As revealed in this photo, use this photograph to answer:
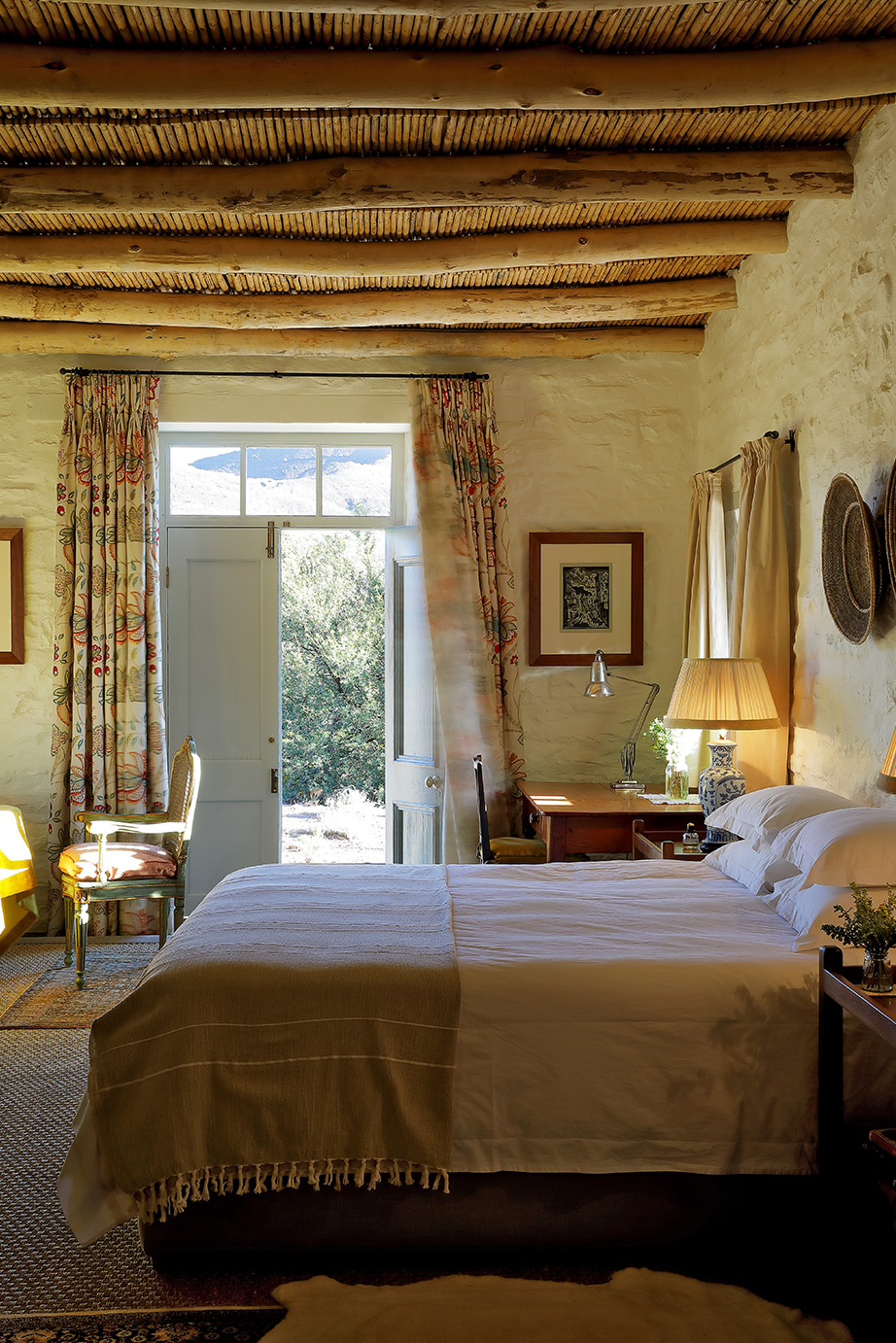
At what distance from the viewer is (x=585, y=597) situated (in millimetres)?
5492

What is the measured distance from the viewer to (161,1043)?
231 centimetres

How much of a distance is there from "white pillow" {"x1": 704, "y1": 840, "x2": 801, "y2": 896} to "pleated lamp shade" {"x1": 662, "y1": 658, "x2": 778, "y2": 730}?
614mm

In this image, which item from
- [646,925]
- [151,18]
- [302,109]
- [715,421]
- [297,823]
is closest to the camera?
[646,925]

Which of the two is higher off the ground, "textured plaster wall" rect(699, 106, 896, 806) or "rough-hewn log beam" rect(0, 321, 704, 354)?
"rough-hewn log beam" rect(0, 321, 704, 354)

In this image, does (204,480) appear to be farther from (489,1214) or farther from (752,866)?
(489,1214)

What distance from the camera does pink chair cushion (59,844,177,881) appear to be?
4508 millimetres

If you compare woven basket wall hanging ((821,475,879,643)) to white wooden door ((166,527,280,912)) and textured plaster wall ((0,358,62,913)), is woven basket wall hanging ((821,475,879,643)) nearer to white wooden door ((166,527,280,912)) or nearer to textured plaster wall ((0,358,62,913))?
white wooden door ((166,527,280,912))

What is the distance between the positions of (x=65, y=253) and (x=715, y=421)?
3.12 meters

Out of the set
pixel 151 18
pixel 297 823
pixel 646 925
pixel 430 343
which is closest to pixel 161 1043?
pixel 646 925

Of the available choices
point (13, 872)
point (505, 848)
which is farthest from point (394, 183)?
point (13, 872)

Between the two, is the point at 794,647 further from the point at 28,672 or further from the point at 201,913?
the point at 28,672

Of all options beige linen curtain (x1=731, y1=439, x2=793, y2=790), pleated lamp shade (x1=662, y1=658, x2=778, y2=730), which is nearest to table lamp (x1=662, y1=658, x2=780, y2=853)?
pleated lamp shade (x1=662, y1=658, x2=778, y2=730)

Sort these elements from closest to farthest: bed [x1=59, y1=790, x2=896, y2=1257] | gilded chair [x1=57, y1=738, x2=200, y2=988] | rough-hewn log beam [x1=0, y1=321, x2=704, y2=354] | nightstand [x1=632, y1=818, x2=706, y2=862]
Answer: bed [x1=59, y1=790, x2=896, y2=1257] → nightstand [x1=632, y1=818, x2=706, y2=862] → gilded chair [x1=57, y1=738, x2=200, y2=988] → rough-hewn log beam [x1=0, y1=321, x2=704, y2=354]

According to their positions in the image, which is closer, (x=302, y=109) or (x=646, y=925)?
(x=646, y=925)
